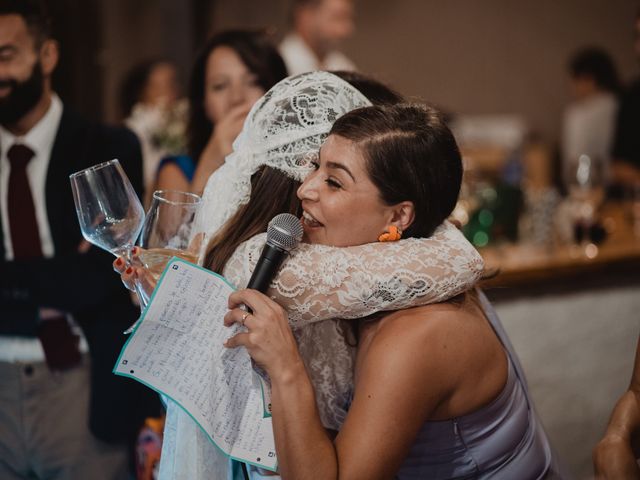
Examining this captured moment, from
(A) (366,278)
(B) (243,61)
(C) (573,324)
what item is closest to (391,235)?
(A) (366,278)

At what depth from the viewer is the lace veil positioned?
5.69 ft

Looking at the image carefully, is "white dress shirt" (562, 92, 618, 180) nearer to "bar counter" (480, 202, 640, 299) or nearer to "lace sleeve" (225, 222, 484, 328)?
"bar counter" (480, 202, 640, 299)

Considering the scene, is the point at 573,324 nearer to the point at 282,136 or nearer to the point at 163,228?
the point at 282,136

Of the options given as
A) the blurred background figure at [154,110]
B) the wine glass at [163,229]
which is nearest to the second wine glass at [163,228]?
the wine glass at [163,229]

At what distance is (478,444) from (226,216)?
77 cm

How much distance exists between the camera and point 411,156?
1612mm

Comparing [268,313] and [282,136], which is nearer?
[268,313]

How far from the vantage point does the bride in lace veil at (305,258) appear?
152 centimetres

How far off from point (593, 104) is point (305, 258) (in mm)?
5157

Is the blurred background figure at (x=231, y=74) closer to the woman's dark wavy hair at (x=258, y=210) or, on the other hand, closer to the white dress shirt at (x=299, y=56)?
the woman's dark wavy hair at (x=258, y=210)

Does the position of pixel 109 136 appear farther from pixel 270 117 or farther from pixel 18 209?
pixel 270 117

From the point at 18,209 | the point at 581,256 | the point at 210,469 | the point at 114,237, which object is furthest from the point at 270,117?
the point at 581,256

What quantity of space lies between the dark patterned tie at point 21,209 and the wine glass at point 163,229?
736 millimetres

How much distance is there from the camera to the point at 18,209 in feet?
7.46
